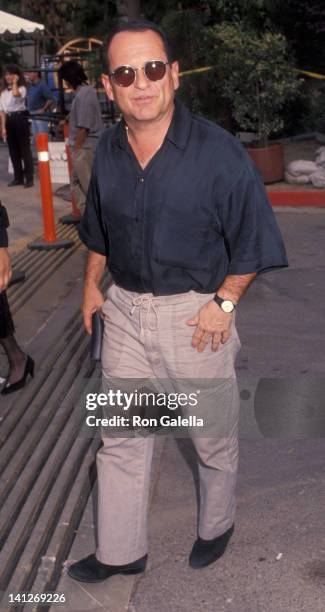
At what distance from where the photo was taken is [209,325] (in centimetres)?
300

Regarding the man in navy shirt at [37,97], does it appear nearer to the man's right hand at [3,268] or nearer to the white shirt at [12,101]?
the white shirt at [12,101]

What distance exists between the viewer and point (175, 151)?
9.53 ft

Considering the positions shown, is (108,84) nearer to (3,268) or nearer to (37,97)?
(3,268)

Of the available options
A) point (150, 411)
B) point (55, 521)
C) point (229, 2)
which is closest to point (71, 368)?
point (55, 521)

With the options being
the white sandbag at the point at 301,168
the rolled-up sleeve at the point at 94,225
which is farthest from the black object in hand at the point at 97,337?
the white sandbag at the point at 301,168

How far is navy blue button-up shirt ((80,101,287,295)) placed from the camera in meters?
2.89

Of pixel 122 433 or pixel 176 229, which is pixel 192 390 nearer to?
pixel 122 433

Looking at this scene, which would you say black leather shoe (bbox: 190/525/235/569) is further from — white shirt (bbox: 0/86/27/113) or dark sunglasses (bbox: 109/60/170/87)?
white shirt (bbox: 0/86/27/113)

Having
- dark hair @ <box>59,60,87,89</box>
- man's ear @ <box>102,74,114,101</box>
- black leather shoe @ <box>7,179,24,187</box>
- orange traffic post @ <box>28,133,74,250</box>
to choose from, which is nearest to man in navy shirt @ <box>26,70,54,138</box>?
black leather shoe @ <box>7,179,24,187</box>

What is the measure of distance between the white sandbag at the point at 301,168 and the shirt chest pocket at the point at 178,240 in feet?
Result: 31.0

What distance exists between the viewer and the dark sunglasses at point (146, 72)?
2885 mm

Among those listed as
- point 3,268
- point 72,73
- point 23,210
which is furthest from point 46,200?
point 3,268

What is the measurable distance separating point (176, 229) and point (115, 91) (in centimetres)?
48

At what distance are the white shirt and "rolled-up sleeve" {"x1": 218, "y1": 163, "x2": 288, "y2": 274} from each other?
37.4ft
